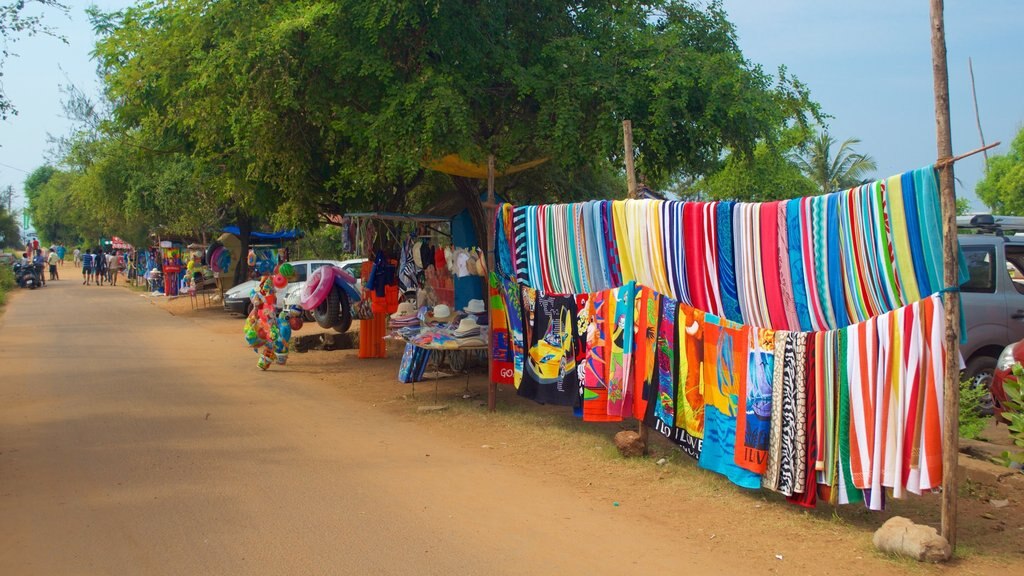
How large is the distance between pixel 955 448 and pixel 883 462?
0.41 meters

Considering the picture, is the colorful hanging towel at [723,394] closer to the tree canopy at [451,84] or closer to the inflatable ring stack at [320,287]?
the tree canopy at [451,84]

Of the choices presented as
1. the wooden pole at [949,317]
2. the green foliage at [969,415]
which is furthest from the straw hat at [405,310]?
the wooden pole at [949,317]

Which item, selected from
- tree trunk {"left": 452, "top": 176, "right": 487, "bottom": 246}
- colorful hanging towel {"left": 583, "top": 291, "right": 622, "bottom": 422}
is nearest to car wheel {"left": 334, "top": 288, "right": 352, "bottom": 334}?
tree trunk {"left": 452, "top": 176, "right": 487, "bottom": 246}

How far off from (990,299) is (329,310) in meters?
10.0

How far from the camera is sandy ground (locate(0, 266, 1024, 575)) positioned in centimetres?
498

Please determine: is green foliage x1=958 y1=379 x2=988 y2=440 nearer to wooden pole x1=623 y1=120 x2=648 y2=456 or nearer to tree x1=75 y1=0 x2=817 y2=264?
wooden pole x1=623 y1=120 x2=648 y2=456

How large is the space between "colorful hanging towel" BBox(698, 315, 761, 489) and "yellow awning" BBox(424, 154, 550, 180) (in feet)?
13.8

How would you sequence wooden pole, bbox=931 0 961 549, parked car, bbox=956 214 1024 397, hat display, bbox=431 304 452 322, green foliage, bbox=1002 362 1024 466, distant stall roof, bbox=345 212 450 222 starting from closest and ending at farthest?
wooden pole, bbox=931 0 961 549 < green foliage, bbox=1002 362 1024 466 < parked car, bbox=956 214 1024 397 < hat display, bbox=431 304 452 322 < distant stall roof, bbox=345 212 450 222

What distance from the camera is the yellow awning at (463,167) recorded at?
31.1 feet

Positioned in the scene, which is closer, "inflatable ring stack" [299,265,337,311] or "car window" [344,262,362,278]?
"inflatable ring stack" [299,265,337,311]

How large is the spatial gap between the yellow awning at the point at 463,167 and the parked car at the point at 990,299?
4.82 metres

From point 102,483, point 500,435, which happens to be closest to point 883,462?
point 500,435

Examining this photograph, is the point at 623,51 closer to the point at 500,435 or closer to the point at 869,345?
the point at 500,435

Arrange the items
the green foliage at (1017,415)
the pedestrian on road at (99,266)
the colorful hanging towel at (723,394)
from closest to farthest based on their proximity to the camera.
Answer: the green foliage at (1017,415)
the colorful hanging towel at (723,394)
the pedestrian on road at (99,266)
